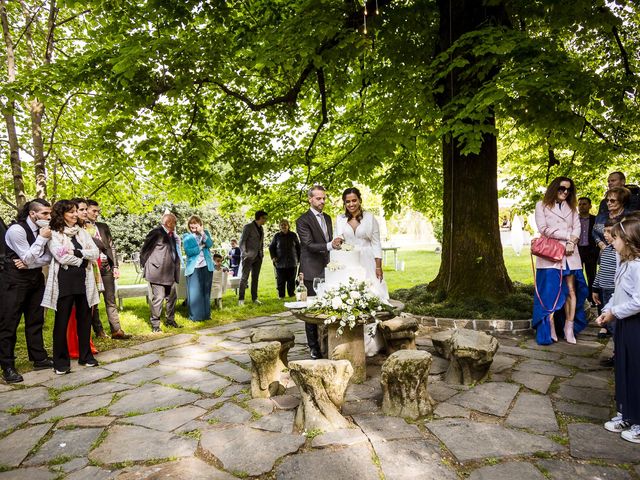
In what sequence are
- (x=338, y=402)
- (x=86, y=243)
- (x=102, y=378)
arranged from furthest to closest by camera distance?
(x=86, y=243)
(x=102, y=378)
(x=338, y=402)

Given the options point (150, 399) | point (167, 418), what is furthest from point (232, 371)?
point (167, 418)

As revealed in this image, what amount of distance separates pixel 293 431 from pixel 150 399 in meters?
1.81

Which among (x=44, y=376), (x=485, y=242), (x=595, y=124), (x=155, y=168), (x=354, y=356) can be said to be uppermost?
(x=595, y=124)

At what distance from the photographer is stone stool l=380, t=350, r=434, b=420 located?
11.4ft

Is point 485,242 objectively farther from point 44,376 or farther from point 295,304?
point 44,376

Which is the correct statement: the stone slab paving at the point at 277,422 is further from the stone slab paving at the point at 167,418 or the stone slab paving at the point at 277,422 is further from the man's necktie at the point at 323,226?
the man's necktie at the point at 323,226

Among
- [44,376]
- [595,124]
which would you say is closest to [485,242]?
[595,124]

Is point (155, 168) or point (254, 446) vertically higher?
point (155, 168)

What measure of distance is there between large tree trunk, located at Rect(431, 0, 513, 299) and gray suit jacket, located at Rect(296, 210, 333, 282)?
3.25m

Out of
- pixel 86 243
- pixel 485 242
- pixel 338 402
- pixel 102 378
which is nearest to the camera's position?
pixel 338 402

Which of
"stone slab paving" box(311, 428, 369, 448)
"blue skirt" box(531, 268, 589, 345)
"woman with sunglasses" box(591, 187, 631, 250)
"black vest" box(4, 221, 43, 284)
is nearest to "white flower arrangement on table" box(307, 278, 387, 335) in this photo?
"stone slab paving" box(311, 428, 369, 448)

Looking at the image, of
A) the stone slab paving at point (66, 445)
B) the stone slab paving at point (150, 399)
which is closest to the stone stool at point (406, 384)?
the stone slab paving at point (150, 399)

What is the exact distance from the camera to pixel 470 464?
2789mm

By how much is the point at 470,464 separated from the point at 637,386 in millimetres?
1454
